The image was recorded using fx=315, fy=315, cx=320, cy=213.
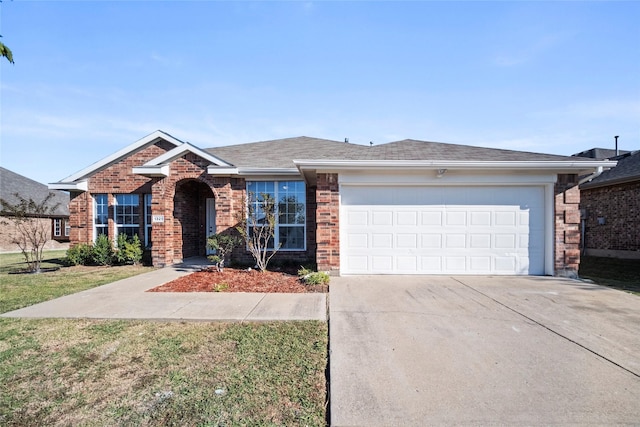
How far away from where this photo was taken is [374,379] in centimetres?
319

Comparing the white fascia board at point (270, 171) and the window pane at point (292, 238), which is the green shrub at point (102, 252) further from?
the window pane at point (292, 238)

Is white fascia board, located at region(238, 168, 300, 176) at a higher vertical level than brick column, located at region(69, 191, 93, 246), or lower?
higher

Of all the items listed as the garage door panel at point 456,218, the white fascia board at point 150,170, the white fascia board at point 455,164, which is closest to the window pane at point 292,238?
the white fascia board at point 455,164

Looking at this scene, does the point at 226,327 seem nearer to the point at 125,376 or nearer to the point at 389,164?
the point at 125,376

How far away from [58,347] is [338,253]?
18.6ft

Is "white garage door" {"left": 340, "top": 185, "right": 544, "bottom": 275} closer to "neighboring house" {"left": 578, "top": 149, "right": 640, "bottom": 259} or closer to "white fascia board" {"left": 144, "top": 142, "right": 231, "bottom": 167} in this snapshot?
"white fascia board" {"left": 144, "top": 142, "right": 231, "bottom": 167}

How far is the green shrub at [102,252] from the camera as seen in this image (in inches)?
436

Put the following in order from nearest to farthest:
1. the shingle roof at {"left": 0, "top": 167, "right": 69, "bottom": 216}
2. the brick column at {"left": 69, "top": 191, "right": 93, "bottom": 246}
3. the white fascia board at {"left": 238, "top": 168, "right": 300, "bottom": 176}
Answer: the white fascia board at {"left": 238, "top": 168, "right": 300, "bottom": 176}, the brick column at {"left": 69, "top": 191, "right": 93, "bottom": 246}, the shingle roof at {"left": 0, "top": 167, "right": 69, "bottom": 216}

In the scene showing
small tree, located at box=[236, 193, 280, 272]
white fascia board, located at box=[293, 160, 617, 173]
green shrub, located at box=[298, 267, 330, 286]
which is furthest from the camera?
small tree, located at box=[236, 193, 280, 272]

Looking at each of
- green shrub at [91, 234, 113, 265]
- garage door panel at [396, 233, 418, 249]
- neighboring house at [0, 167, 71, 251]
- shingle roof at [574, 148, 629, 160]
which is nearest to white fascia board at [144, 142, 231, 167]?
green shrub at [91, 234, 113, 265]

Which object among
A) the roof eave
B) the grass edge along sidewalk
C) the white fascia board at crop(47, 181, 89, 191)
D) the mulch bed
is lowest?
the mulch bed

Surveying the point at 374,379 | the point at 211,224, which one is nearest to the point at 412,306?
the point at 374,379

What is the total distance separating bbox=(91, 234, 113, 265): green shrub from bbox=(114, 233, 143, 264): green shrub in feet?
0.83

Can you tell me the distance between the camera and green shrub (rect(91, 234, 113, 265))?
11070 mm
